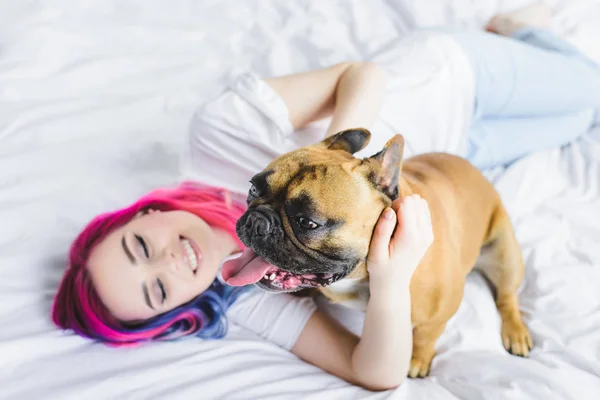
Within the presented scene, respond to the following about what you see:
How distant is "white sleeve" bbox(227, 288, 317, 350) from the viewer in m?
1.10

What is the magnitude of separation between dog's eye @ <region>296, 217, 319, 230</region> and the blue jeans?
34.4 inches

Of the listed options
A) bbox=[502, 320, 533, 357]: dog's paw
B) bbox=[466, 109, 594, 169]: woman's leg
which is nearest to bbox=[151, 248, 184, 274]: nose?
bbox=[502, 320, 533, 357]: dog's paw

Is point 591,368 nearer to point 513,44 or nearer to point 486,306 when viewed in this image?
point 486,306

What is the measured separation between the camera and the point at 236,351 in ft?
3.51

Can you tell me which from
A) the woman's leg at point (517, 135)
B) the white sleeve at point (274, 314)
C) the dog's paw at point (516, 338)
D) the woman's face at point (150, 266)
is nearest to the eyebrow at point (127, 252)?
the woman's face at point (150, 266)

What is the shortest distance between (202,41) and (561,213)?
46.7 inches

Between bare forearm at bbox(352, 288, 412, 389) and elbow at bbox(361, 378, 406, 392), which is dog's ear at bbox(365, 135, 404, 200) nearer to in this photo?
bare forearm at bbox(352, 288, 412, 389)

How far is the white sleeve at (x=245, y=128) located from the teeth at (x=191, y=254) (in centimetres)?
21

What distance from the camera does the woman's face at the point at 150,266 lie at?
1.04 m

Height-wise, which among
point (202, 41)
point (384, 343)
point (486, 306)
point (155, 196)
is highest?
point (202, 41)

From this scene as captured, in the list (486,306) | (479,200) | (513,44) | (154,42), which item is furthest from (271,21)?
(486,306)

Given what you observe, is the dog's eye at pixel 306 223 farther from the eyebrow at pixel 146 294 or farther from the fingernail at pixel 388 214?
the eyebrow at pixel 146 294

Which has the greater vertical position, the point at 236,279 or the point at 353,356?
the point at 236,279

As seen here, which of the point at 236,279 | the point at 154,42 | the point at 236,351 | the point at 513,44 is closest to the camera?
the point at 236,279
